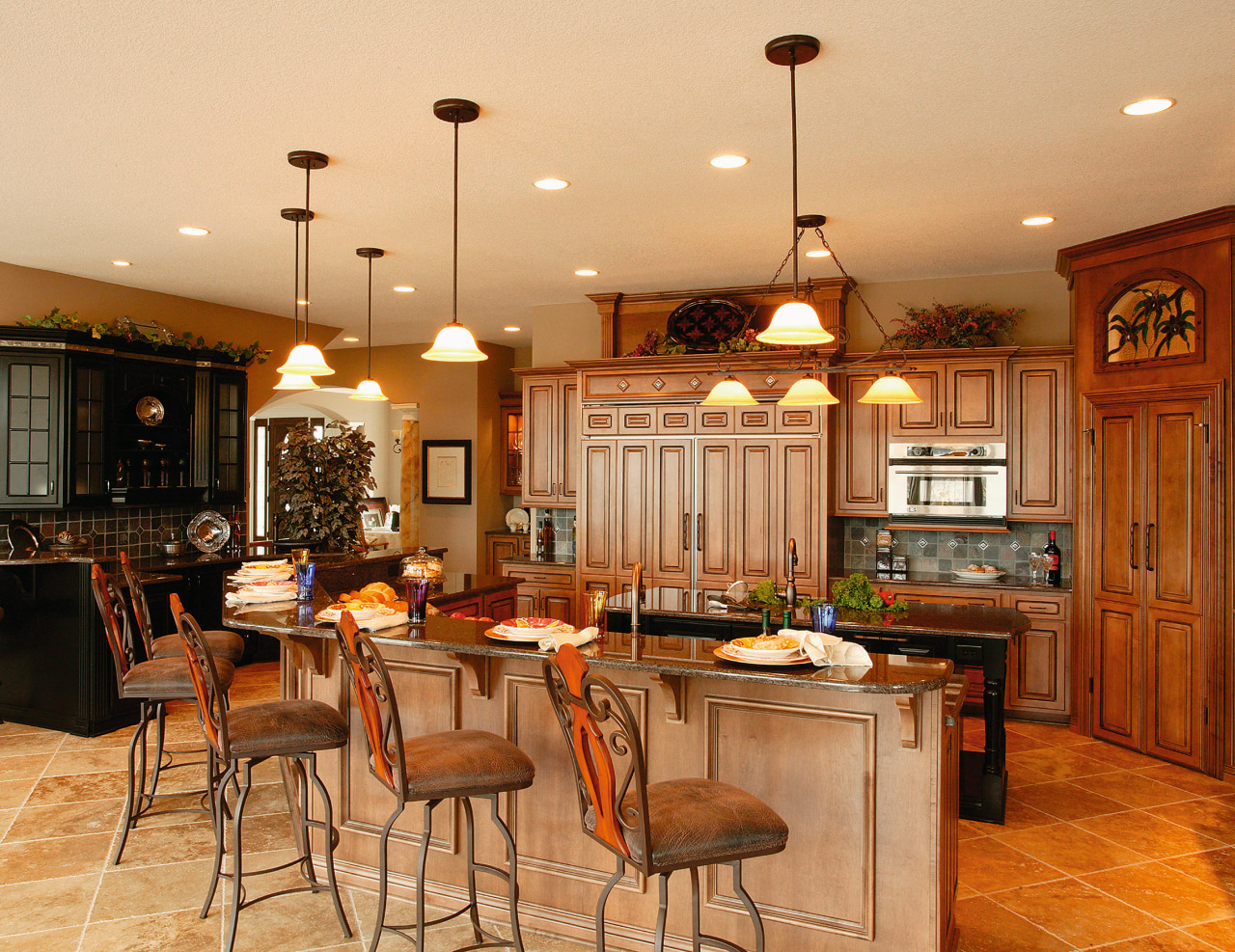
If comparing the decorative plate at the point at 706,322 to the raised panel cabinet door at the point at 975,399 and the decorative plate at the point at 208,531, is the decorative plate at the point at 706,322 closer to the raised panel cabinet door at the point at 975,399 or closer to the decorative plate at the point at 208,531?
the raised panel cabinet door at the point at 975,399

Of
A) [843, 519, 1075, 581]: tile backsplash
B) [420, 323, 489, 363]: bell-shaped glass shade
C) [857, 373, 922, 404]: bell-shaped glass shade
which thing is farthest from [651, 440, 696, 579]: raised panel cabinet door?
[420, 323, 489, 363]: bell-shaped glass shade

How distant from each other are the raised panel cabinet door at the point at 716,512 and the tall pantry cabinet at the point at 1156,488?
6.99 ft

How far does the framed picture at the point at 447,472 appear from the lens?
9.59 metres

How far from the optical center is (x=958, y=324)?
19.4 ft

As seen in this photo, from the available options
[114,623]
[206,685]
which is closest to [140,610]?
[114,623]

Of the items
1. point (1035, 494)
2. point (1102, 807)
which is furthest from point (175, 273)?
point (1102, 807)

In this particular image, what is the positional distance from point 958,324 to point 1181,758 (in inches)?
112

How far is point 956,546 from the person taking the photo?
6.24 meters

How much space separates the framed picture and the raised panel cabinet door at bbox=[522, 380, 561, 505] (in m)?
2.39

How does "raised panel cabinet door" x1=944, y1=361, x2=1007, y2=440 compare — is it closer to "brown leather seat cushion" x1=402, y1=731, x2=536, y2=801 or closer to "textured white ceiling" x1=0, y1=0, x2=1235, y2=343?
"textured white ceiling" x1=0, y1=0, x2=1235, y2=343

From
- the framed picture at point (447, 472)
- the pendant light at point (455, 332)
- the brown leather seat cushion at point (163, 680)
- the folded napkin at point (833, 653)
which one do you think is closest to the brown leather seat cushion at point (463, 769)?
the folded napkin at point (833, 653)

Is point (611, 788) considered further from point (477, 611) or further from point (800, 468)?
point (800, 468)

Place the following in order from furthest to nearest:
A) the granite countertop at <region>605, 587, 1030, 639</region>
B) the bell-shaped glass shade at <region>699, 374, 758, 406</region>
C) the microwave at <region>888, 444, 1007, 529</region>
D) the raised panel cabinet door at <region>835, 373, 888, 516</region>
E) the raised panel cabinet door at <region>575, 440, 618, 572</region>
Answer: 1. the raised panel cabinet door at <region>575, 440, 618, 572</region>
2. the raised panel cabinet door at <region>835, 373, 888, 516</region>
3. the microwave at <region>888, 444, 1007, 529</region>
4. the bell-shaped glass shade at <region>699, 374, 758, 406</region>
5. the granite countertop at <region>605, 587, 1030, 639</region>

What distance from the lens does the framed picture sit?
9594 millimetres
